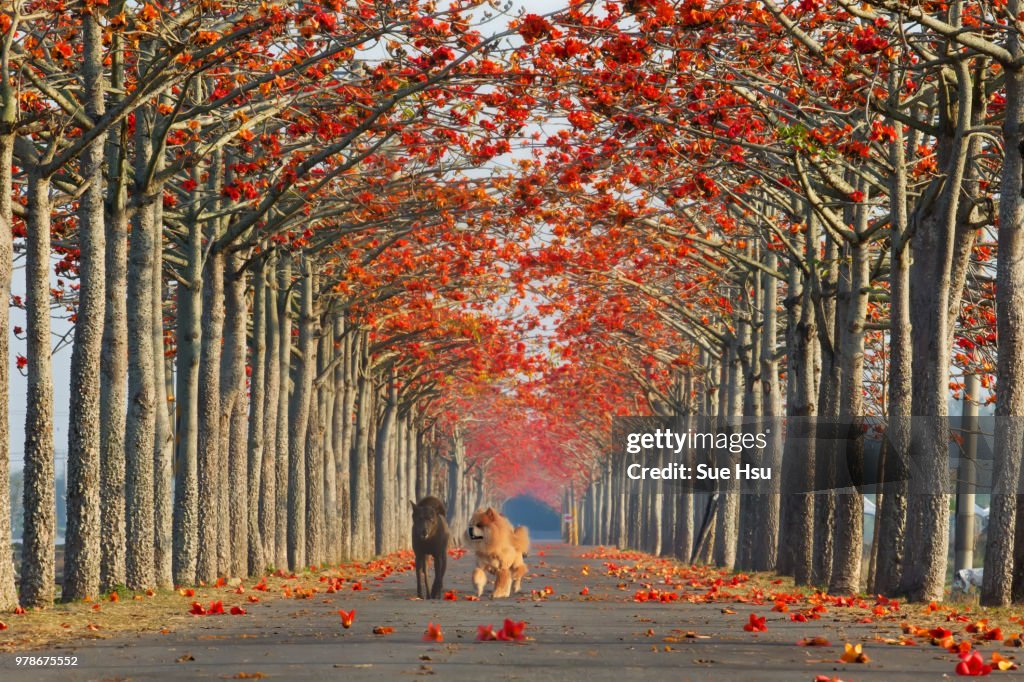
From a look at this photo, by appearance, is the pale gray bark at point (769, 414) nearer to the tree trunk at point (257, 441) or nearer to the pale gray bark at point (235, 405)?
the tree trunk at point (257, 441)

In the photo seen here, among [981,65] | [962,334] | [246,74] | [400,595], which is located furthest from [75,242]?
[962,334]

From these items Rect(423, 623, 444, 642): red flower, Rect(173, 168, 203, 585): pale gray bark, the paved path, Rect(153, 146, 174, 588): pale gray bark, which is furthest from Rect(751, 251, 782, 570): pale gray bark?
Rect(423, 623, 444, 642): red flower

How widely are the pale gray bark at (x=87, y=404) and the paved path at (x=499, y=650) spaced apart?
6.68 ft

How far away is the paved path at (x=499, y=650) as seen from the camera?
9273mm

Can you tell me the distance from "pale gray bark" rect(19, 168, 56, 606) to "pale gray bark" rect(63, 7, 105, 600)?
2.38 ft

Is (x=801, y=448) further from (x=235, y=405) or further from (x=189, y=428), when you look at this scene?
(x=189, y=428)

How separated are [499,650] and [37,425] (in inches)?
268

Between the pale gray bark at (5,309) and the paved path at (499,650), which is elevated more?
the pale gray bark at (5,309)

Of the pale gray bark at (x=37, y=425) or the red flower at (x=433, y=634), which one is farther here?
the pale gray bark at (x=37, y=425)

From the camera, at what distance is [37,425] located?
1525 cm

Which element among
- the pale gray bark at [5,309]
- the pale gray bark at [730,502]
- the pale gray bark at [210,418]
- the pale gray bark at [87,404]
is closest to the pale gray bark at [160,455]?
the pale gray bark at [210,418]

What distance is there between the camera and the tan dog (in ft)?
61.5

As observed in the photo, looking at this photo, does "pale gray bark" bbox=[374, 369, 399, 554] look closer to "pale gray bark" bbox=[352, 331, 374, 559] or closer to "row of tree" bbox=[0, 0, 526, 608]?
"pale gray bark" bbox=[352, 331, 374, 559]

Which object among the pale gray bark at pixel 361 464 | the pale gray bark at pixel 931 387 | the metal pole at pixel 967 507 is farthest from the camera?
the pale gray bark at pixel 361 464
